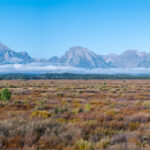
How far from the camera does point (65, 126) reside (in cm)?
805

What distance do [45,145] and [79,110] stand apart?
750 centimetres

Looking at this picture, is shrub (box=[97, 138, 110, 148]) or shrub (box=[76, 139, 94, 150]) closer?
shrub (box=[76, 139, 94, 150])

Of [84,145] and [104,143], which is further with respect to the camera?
[104,143]

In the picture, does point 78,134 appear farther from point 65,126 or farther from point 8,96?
point 8,96

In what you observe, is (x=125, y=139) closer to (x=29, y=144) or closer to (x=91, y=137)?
(x=91, y=137)

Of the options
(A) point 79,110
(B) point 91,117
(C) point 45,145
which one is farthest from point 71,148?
(A) point 79,110

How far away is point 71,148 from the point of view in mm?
5871

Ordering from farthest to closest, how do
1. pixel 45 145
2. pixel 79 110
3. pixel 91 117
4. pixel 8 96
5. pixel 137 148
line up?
pixel 8 96, pixel 79 110, pixel 91 117, pixel 45 145, pixel 137 148

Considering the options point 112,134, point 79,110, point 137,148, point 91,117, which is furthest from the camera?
point 79,110

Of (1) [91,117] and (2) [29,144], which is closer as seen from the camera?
(2) [29,144]

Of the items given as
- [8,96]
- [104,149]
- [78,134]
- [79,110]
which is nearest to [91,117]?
[79,110]

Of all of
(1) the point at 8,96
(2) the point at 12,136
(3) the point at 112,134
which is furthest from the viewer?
(1) the point at 8,96

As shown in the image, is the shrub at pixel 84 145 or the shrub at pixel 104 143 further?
the shrub at pixel 104 143

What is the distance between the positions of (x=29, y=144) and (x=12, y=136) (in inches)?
35.3
